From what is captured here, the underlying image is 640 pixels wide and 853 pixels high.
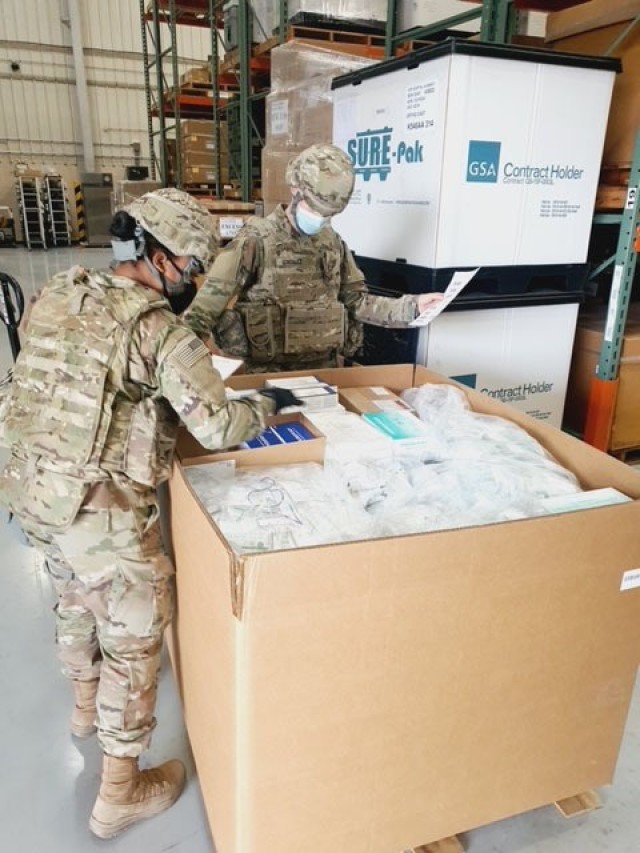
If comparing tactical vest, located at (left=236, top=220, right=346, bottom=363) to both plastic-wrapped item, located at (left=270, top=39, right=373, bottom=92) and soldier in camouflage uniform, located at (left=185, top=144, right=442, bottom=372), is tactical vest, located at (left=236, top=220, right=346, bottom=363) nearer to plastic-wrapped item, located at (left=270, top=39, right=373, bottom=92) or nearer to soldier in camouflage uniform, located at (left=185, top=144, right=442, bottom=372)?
soldier in camouflage uniform, located at (left=185, top=144, right=442, bottom=372)

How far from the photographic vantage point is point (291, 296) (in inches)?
93.7

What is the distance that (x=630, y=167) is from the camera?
8.61ft

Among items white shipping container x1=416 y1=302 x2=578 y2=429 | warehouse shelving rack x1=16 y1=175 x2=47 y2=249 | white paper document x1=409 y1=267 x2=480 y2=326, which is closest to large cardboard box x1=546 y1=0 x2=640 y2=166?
white shipping container x1=416 y1=302 x2=578 y2=429

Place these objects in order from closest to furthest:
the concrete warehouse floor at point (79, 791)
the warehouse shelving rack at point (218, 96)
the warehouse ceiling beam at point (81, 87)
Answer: the concrete warehouse floor at point (79, 791) < the warehouse shelving rack at point (218, 96) < the warehouse ceiling beam at point (81, 87)

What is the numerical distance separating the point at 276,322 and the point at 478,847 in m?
1.71

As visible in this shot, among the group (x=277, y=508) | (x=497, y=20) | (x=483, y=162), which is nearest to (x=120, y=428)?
(x=277, y=508)

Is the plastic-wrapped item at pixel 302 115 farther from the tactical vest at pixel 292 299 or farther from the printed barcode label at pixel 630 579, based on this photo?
the printed barcode label at pixel 630 579

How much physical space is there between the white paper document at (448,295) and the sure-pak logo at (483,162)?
18.6 inches

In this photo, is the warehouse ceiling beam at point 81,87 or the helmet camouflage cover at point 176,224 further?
the warehouse ceiling beam at point 81,87

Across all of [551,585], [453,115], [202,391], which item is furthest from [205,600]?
[453,115]

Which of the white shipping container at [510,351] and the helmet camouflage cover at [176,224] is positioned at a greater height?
the helmet camouflage cover at [176,224]

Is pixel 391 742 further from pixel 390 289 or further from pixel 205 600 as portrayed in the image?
pixel 390 289

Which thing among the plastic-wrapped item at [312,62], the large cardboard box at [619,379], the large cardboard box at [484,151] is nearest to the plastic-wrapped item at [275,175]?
the plastic-wrapped item at [312,62]

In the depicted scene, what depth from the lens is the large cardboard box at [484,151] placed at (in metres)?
2.19
